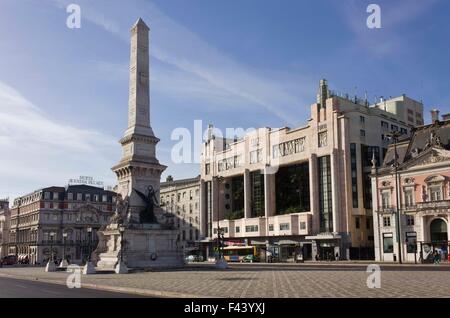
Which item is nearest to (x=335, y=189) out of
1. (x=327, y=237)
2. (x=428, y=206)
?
(x=327, y=237)

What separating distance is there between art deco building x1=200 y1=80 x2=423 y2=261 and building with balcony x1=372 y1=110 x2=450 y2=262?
28.6ft

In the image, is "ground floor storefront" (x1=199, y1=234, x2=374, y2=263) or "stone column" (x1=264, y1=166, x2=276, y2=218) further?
"stone column" (x1=264, y1=166, x2=276, y2=218)

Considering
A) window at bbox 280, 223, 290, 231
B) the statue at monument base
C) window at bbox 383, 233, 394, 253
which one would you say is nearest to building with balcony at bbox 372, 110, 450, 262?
window at bbox 383, 233, 394, 253

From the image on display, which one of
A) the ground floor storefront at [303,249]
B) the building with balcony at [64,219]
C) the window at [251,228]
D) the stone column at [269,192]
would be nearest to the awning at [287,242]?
the ground floor storefront at [303,249]

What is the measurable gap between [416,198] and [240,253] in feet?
90.7

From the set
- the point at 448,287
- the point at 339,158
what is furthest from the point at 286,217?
the point at 448,287

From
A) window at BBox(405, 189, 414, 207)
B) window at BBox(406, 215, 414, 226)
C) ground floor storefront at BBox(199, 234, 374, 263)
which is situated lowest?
ground floor storefront at BBox(199, 234, 374, 263)

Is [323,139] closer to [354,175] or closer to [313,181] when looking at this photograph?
Result: [313,181]

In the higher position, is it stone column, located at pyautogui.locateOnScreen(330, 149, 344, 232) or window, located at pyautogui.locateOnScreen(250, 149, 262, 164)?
window, located at pyautogui.locateOnScreen(250, 149, 262, 164)

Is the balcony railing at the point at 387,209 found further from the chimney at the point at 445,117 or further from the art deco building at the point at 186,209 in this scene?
the art deco building at the point at 186,209

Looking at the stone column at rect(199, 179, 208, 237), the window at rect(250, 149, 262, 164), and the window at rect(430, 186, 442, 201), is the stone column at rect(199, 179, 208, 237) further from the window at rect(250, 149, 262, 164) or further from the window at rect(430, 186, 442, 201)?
the window at rect(430, 186, 442, 201)

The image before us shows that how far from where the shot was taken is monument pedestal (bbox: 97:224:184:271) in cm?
4484

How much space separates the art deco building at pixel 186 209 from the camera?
108562 mm
